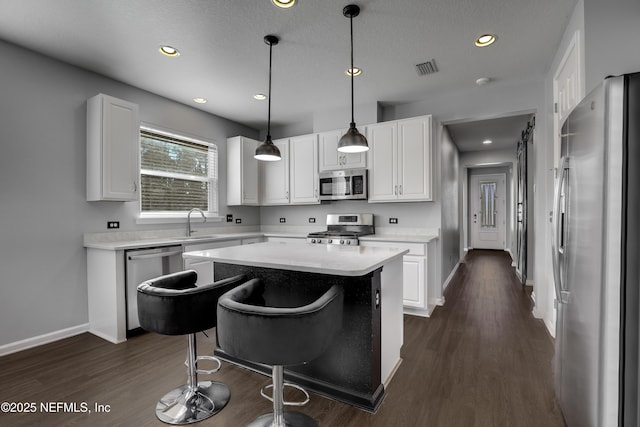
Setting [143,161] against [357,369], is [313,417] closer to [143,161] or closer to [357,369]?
[357,369]

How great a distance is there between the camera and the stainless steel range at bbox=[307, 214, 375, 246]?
12.8ft

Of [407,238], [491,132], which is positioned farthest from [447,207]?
[491,132]

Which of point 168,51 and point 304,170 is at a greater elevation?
point 168,51

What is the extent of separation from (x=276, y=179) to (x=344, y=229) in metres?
1.37

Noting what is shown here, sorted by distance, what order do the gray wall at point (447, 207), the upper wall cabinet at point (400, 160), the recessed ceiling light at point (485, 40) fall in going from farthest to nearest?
the gray wall at point (447, 207), the upper wall cabinet at point (400, 160), the recessed ceiling light at point (485, 40)

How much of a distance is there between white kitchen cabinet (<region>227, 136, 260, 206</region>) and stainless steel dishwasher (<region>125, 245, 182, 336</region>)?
1.55 metres

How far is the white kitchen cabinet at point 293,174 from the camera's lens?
452 cm

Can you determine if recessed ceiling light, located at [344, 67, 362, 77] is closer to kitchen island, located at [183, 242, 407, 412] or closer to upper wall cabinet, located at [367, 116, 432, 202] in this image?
upper wall cabinet, located at [367, 116, 432, 202]

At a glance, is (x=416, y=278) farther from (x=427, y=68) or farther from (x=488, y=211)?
(x=488, y=211)

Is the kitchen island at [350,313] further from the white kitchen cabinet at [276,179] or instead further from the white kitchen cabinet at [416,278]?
the white kitchen cabinet at [276,179]

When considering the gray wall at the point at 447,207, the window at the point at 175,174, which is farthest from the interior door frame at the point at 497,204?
the window at the point at 175,174

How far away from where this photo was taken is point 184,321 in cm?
169

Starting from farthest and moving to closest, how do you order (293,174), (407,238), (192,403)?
1. (293,174)
2. (407,238)
3. (192,403)

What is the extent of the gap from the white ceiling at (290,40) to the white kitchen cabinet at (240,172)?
40.8 inches
